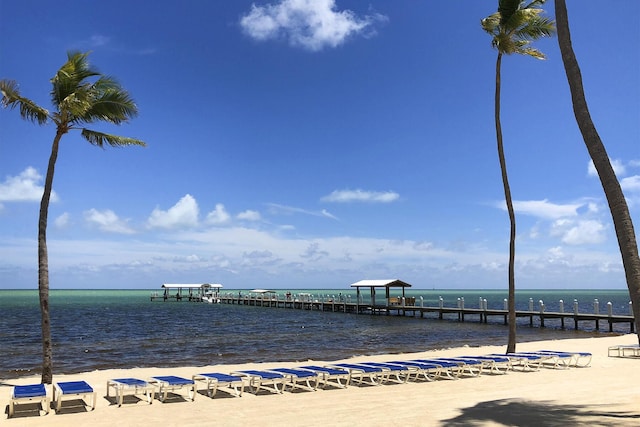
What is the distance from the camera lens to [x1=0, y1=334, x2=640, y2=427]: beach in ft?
27.6

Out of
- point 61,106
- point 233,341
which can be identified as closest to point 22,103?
point 61,106

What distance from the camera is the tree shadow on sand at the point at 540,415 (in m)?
7.88

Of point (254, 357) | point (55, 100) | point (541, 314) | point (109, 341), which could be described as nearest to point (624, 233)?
point (55, 100)

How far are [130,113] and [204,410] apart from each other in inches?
298

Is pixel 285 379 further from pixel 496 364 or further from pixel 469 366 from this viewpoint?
pixel 496 364

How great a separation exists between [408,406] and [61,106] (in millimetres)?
9965

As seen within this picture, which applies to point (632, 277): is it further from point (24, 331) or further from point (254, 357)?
point (24, 331)

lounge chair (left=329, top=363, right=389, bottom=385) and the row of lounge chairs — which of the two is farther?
lounge chair (left=329, top=363, right=389, bottom=385)

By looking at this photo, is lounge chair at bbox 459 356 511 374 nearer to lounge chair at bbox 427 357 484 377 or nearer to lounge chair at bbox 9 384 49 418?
lounge chair at bbox 427 357 484 377

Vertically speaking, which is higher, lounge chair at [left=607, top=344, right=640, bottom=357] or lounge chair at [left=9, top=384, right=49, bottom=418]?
lounge chair at [left=9, top=384, right=49, bottom=418]

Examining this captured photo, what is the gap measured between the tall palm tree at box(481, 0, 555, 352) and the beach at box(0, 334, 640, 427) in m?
5.34

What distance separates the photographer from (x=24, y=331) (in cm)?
3975

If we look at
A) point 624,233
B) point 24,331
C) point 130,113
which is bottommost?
point 24,331

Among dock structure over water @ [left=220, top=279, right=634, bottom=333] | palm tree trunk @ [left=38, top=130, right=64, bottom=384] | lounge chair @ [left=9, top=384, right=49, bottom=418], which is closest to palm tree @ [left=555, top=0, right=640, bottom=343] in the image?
lounge chair @ [left=9, top=384, right=49, bottom=418]
